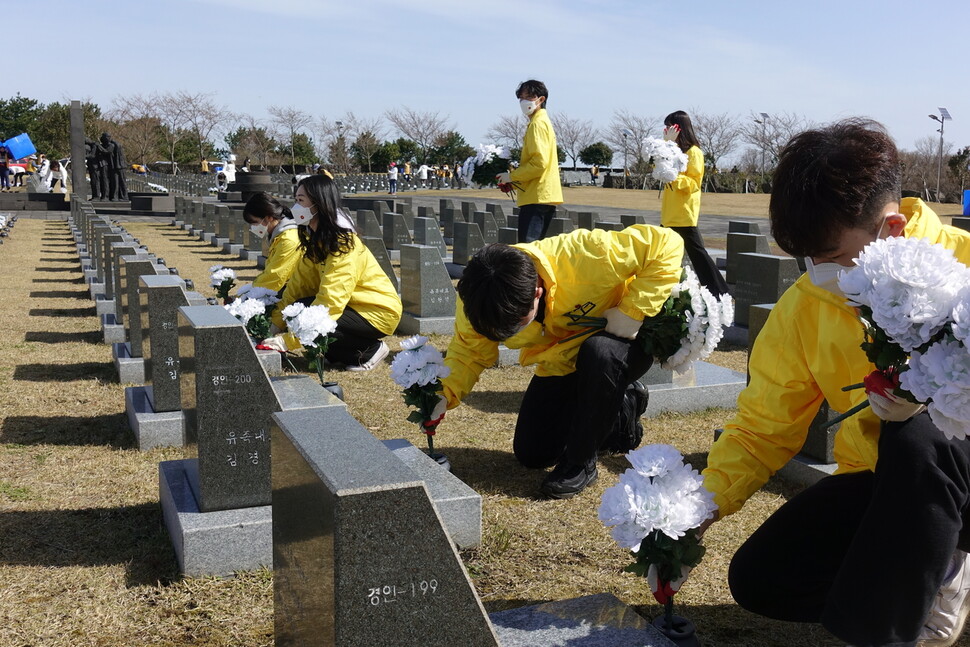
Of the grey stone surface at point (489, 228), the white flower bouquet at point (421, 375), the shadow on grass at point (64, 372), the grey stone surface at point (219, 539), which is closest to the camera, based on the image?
the grey stone surface at point (219, 539)

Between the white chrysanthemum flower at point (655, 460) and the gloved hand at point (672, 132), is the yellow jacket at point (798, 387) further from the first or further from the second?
the gloved hand at point (672, 132)

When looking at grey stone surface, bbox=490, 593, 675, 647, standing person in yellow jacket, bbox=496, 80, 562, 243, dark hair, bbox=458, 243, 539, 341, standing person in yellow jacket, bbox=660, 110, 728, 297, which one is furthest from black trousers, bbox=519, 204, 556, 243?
grey stone surface, bbox=490, 593, 675, 647

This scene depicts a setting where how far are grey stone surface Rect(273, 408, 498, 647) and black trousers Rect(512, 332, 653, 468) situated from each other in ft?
6.95

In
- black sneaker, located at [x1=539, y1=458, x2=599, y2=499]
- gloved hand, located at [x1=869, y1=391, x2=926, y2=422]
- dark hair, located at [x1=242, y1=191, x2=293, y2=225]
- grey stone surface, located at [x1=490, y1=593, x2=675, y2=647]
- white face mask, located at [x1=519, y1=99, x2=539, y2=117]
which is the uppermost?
white face mask, located at [x1=519, y1=99, x2=539, y2=117]

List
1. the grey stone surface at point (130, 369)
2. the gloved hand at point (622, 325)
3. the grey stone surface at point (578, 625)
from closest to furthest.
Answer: the grey stone surface at point (578, 625) → the gloved hand at point (622, 325) → the grey stone surface at point (130, 369)

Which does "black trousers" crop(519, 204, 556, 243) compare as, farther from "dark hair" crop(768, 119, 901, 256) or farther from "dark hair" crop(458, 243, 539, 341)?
"dark hair" crop(768, 119, 901, 256)

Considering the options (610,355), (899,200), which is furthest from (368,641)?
(610,355)

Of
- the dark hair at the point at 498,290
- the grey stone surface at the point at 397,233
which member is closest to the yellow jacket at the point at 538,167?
the dark hair at the point at 498,290

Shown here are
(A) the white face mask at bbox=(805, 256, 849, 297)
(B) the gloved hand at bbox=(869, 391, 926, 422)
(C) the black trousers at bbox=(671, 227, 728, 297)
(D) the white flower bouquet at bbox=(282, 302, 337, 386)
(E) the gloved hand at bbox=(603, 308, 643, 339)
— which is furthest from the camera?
(C) the black trousers at bbox=(671, 227, 728, 297)

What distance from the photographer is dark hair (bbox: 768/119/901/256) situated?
7.78 feet

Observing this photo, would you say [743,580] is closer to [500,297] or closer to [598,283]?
[500,297]

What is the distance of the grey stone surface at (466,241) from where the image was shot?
14422mm

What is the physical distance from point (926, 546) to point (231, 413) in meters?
2.45

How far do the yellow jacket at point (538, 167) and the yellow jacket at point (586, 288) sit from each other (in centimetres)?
375
